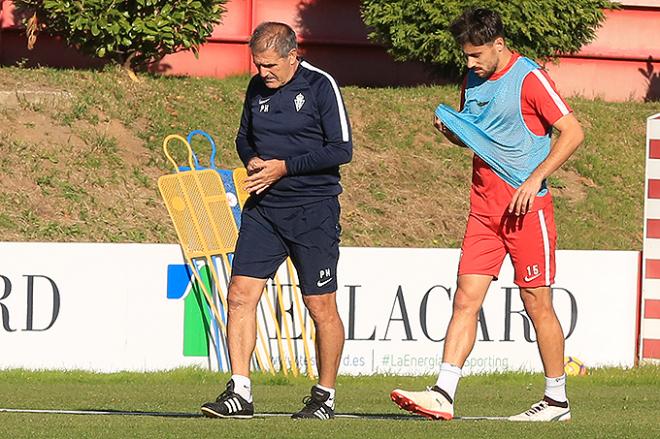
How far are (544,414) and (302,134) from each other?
1.93 m

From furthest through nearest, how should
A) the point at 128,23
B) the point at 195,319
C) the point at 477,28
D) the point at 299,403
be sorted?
the point at 128,23 < the point at 195,319 < the point at 299,403 < the point at 477,28

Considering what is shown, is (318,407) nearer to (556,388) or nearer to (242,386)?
(242,386)

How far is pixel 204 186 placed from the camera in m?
12.2

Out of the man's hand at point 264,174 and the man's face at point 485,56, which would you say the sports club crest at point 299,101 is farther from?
the man's face at point 485,56

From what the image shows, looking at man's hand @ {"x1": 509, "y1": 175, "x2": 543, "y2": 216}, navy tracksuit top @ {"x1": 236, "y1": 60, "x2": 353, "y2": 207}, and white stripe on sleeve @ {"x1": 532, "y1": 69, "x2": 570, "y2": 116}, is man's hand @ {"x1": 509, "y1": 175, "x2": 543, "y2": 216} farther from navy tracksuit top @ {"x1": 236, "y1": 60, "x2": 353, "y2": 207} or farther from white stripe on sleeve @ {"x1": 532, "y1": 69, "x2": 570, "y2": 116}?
navy tracksuit top @ {"x1": 236, "y1": 60, "x2": 353, "y2": 207}

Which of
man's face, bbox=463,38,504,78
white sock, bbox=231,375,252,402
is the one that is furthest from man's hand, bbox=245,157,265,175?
man's face, bbox=463,38,504,78

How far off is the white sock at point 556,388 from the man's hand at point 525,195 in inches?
37.5

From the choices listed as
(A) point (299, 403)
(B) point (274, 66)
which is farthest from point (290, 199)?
(A) point (299, 403)

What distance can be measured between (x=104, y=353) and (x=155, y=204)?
4446mm

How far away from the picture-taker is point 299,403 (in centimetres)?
937

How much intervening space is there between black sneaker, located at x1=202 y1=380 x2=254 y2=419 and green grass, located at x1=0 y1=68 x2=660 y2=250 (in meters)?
7.51

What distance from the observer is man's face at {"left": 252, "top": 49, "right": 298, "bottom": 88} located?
7402mm

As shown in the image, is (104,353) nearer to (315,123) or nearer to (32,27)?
(315,123)

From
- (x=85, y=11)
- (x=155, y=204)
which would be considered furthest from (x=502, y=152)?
(x=85, y=11)
